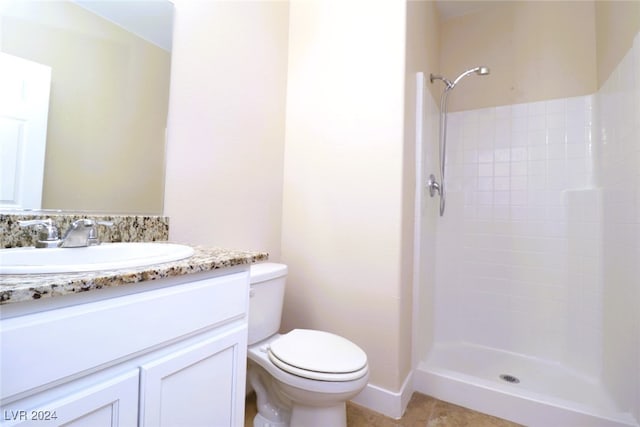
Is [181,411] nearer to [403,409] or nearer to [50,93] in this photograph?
[50,93]

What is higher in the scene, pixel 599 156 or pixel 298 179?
pixel 599 156

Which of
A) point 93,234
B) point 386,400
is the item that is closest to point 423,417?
point 386,400

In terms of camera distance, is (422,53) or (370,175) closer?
(370,175)

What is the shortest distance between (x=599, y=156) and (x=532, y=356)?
1318mm

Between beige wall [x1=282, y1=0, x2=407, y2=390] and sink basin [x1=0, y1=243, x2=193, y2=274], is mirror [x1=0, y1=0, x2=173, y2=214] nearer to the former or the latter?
sink basin [x1=0, y1=243, x2=193, y2=274]

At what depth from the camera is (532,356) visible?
76.1 inches

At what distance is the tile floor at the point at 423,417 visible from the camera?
4.56 ft

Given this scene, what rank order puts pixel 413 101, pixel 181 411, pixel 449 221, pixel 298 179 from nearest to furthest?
1. pixel 181 411
2. pixel 413 101
3. pixel 298 179
4. pixel 449 221

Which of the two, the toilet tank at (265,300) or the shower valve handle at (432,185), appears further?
the shower valve handle at (432,185)

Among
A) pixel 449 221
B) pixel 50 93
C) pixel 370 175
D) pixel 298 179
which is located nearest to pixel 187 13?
pixel 50 93

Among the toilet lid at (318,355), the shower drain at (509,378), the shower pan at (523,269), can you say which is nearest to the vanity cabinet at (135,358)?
the toilet lid at (318,355)

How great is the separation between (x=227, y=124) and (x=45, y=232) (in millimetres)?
819

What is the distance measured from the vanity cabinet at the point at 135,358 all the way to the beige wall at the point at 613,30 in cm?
205

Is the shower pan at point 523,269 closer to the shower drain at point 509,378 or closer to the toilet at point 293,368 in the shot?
the shower drain at point 509,378
